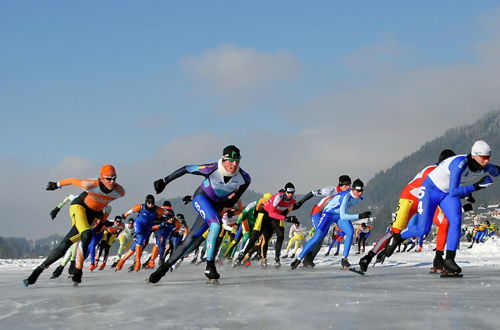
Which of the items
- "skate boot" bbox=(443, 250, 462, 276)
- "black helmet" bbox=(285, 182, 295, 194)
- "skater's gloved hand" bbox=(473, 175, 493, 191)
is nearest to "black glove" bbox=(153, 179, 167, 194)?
"skate boot" bbox=(443, 250, 462, 276)

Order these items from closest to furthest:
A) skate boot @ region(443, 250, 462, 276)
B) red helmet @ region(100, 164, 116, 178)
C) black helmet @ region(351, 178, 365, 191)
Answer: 1. skate boot @ region(443, 250, 462, 276)
2. red helmet @ region(100, 164, 116, 178)
3. black helmet @ region(351, 178, 365, 191)

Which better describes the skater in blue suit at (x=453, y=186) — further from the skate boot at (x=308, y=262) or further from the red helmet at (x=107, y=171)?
the red helmet at (x=107, y=171)

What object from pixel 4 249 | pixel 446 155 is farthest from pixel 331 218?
pixel 4 249

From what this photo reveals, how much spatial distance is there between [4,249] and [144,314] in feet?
605

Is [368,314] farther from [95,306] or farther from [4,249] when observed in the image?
[4,249]

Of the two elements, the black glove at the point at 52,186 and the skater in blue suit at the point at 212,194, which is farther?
the black glove at the point at 52,186

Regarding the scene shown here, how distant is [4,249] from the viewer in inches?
6806

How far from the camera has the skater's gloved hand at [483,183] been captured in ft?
25.0

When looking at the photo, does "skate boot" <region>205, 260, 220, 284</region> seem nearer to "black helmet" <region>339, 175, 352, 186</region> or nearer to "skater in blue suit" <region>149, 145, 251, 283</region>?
"skater in blue suit" <region>149, 145, 251, 283</region>

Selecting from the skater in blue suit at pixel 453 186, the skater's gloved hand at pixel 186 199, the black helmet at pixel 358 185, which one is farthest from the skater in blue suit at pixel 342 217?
the skater's gloved hand at pixel 186 199

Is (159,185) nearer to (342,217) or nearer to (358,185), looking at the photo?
(342,217)

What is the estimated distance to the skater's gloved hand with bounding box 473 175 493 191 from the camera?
25.0ft

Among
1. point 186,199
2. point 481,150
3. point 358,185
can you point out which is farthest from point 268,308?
point 358,185

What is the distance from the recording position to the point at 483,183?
7.68 m
